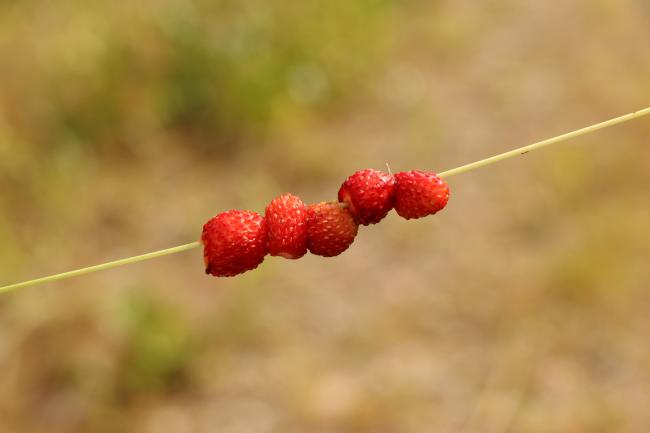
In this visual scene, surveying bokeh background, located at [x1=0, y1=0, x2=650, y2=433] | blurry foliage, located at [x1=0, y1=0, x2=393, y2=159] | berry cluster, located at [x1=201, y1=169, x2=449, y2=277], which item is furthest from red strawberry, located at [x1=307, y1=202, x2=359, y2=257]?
blurry foliage, located at [x1=0, y1=0, x2=393, y2=159]

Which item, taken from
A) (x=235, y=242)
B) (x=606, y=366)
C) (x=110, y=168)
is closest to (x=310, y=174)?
(x=110, y=168)

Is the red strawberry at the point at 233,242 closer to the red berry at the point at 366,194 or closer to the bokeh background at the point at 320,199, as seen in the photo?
the red berry at the point at 366,194

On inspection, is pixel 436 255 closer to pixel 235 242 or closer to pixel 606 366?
pixel 606 366

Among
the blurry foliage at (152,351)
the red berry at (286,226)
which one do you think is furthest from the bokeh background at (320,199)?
the red berry at (286,226)

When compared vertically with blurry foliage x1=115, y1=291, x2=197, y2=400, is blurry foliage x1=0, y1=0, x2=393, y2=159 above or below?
above

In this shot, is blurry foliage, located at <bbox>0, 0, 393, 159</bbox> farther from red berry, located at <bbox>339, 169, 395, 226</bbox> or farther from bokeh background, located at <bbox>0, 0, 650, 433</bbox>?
red berry, located at <bbox>339, 169, 395, 226</bbox>

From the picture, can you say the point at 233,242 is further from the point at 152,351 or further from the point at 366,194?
the point at 152,351

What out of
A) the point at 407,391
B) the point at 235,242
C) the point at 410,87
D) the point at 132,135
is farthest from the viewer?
the point at 410,87
